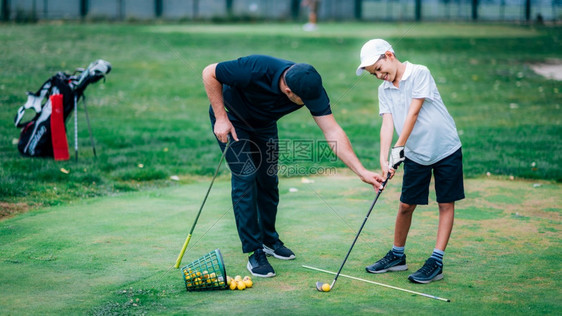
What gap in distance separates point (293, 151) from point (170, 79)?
7524 millimetres

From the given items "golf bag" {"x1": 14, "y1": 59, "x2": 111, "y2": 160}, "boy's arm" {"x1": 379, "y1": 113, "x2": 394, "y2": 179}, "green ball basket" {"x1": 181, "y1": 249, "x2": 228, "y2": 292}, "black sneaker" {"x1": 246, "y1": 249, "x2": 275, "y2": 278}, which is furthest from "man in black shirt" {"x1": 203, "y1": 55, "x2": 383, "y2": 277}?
"golf bag" {"x1": 14, "y1": 59, "x2": 111, "y2": 160}

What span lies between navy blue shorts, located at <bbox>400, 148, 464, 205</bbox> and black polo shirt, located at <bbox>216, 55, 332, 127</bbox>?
2.42ft

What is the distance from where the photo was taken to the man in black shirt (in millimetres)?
4492

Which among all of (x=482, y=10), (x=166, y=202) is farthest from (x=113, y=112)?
(x=482, y=10)

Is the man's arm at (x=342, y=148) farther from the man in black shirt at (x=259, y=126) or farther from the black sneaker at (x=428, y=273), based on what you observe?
the black sneaker at (x=428, y=273)

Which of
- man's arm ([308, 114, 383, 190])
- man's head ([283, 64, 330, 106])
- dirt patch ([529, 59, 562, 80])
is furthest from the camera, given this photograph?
dirt patch ([529, 59, 562, 80])

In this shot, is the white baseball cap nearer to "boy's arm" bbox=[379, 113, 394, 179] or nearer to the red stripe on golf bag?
"boy's arm" bbox=[379, 113, 394, 179]

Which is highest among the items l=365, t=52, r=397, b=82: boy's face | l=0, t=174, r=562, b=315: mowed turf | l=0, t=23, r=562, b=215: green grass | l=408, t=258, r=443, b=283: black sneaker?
l=365, t=52, r=397, b=82: boy's face

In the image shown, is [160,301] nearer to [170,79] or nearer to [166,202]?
[166,202]

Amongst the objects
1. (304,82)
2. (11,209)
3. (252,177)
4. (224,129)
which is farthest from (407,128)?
(11,209)

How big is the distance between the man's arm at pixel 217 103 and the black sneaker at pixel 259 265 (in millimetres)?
840

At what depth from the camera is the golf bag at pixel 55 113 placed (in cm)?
858

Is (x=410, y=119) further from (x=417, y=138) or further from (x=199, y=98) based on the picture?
(x=199, y=98)

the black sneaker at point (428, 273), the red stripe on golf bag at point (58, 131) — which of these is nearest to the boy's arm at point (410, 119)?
the black sneaker at point (428, 273)
